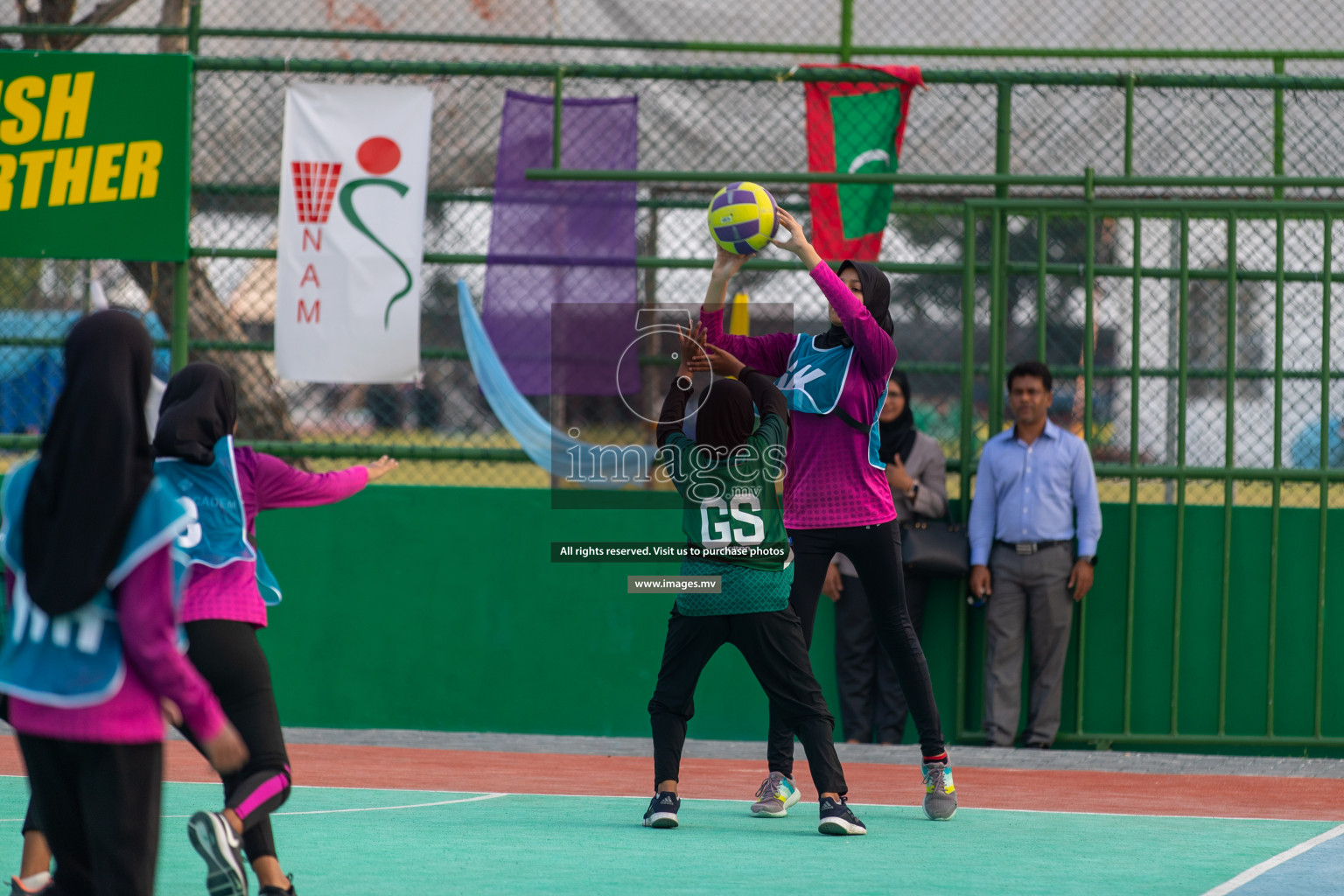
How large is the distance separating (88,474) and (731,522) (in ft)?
10.0

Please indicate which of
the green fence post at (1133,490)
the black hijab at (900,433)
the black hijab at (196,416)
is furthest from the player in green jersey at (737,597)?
the green fence post at (1133,490)

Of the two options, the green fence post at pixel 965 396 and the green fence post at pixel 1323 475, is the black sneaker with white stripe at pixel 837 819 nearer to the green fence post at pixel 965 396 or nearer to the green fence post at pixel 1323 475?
the green fence post at pixel 965 396

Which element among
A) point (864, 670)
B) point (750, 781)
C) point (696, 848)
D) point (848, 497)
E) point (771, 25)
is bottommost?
point (750, 781)

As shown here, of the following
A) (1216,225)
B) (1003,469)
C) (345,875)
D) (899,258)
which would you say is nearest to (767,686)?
(345,875)

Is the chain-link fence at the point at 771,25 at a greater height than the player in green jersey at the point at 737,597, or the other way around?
the chain-link fence at the point at 771,25

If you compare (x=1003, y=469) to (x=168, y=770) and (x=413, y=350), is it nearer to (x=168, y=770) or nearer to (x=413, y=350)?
(x=413, y=350)

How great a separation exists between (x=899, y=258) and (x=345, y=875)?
210 inches

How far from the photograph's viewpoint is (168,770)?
7.75 metres

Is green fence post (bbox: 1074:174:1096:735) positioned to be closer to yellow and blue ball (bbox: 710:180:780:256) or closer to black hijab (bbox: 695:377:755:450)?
yellow and blue ball (bbox: 710:180:780:256)

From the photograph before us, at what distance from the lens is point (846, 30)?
10.3 m

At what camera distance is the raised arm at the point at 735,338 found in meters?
6.54

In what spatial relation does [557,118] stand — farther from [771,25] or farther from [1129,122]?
[1129,122]

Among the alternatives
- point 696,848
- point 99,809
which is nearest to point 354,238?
point 696,848

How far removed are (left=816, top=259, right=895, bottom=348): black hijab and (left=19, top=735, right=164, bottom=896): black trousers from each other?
12.3ft
